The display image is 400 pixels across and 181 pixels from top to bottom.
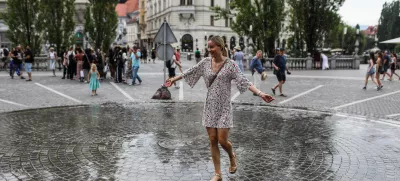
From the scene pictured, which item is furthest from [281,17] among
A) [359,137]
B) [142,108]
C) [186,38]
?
[186,38]

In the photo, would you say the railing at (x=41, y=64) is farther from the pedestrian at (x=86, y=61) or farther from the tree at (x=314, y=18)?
the tree at (x=314, y=18)

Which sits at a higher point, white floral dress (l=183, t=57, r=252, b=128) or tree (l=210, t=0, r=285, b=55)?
tree (l=210, t=0, r=285, b=55)

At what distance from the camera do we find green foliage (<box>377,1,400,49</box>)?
273 ft

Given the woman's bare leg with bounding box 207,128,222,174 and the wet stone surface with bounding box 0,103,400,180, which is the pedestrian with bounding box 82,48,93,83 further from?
the woman's bare leg with bounding box 207,128,222,174

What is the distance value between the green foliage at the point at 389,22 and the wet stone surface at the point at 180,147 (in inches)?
3264

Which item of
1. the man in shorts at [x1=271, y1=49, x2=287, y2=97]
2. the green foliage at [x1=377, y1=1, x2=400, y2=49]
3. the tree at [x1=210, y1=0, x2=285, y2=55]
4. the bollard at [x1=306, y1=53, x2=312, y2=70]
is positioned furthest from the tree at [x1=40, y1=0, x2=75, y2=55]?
the green foliage at [x1=377, y1=1, x2=400, y2=49]

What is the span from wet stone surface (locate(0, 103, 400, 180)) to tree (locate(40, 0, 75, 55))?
19479mm

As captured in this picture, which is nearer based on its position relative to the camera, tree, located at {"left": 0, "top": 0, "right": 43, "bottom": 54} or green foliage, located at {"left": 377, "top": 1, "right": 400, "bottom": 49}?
tree, located at {"left": 0, "top": 0, "right": 43, "bottom": 54}

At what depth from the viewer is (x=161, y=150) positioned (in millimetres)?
6484

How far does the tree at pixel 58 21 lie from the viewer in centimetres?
2772

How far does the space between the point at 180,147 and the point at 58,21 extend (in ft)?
80.2

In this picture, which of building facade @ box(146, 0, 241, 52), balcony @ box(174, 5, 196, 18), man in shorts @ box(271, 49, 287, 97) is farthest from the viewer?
building facade @ box(146, 0, 241, 52)

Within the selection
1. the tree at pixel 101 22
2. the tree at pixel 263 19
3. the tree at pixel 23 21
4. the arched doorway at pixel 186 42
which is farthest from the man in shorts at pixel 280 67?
the arched doorway at pixel 186 42

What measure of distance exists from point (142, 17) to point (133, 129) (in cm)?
9000
